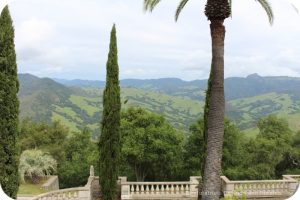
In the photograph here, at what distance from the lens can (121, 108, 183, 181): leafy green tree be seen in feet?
96.2

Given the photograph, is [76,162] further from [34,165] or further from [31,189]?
[31,189]

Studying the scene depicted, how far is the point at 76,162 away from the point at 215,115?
27.3 metres

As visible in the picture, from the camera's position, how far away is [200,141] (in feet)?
96.9

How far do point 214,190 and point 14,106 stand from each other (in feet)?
25.5

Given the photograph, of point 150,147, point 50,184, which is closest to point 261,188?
point 150,147

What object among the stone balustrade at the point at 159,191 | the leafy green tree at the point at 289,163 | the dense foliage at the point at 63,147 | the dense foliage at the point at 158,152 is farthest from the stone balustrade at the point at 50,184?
the leafy green tree at the point at 289,163

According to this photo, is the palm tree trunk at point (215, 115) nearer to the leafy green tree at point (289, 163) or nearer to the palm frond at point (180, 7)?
the palm frond at point (180, 7)

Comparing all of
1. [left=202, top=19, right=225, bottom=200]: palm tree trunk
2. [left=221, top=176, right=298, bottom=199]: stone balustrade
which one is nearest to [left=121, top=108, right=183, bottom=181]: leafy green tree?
[left=221, top=176, right=298, bottom=199]: stone balustrade

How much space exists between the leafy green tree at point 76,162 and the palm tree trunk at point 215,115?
2193 centimetres

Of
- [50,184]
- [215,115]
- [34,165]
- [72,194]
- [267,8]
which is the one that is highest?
[267,8]

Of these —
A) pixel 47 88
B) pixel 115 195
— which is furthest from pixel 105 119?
pixel 47 88

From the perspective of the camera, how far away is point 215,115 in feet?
46.6

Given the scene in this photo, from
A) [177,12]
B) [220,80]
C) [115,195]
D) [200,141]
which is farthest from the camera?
[200,141]

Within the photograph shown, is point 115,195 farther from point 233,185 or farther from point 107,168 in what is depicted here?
point 233,185
